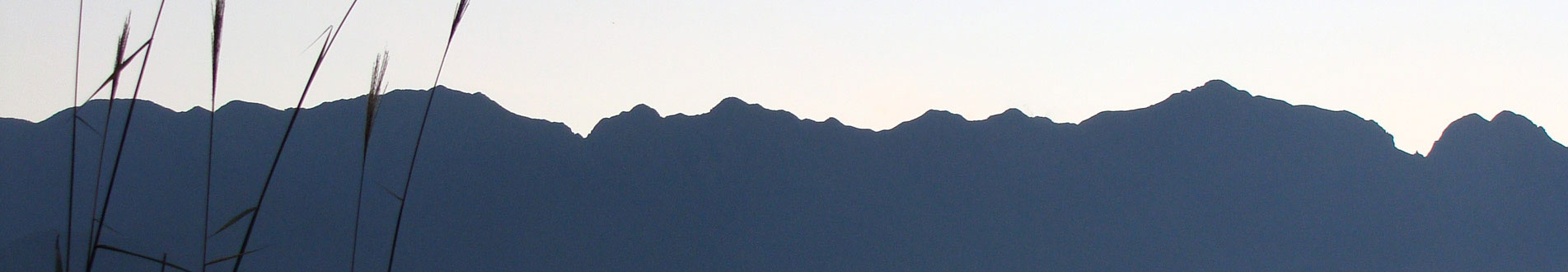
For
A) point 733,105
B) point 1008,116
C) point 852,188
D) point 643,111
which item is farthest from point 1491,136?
point 643,111

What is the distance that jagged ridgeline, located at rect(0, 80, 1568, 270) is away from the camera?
17.0 meters

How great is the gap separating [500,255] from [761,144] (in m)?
4.17

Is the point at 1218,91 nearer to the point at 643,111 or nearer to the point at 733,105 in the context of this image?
the point at 733,105

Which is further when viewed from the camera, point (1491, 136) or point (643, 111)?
point (1491, 136)

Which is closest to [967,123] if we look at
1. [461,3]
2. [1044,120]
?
[1044,120]

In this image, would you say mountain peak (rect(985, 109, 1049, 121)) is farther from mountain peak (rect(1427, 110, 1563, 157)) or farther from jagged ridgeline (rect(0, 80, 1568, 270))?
mountain peak (rect(1427, 110, 1563, 157))

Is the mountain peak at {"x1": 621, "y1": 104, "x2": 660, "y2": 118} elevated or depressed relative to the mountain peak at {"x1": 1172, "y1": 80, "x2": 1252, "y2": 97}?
depressed

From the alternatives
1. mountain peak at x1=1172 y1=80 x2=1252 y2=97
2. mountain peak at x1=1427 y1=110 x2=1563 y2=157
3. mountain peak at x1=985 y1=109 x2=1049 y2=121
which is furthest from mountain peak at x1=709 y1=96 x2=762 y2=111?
mountain peak at x1=1427 y1=110 x2=1563 y2=157

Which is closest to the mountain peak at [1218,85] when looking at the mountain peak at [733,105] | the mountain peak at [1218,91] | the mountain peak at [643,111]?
the mountain peak at [1218,91]

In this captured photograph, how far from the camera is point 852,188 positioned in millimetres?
17703

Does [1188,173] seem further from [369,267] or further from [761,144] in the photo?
[369,267]

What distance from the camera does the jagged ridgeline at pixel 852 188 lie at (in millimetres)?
16969

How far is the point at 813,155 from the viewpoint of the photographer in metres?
18.0

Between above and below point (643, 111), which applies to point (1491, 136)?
above
